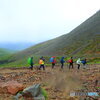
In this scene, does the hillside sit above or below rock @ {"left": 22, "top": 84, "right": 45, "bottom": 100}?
above

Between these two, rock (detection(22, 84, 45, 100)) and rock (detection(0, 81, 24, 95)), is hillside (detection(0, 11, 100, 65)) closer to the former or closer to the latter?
rock (detection(0, 81, 24, 95))

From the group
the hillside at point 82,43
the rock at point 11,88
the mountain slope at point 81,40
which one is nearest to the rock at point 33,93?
the rock at point 11,88

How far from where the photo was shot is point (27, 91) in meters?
11.0

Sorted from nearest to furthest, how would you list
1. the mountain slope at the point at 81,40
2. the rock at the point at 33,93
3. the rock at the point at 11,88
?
1. the rock at the point at 33,93
2. the rock at the point at 11,88
3. the mountain slope at the point at 81,40

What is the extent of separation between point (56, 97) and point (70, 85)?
2.06m

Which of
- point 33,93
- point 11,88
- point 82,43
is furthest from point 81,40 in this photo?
point 33,93

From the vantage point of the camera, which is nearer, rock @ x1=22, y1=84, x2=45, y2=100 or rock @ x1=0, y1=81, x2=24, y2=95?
rock @ x1=22, y1=84, x2=45, y2=100

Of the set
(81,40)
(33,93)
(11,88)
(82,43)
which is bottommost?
(33,93)

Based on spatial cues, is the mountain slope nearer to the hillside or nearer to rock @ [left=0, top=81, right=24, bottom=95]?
the hillside

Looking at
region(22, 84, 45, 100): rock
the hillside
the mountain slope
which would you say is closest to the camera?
region(22, 84, 45, 100): rock

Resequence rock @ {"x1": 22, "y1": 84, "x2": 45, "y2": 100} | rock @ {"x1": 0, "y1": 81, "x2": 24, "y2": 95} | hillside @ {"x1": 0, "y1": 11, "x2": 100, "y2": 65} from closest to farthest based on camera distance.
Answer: rock @ {"x1": 22, "y1": 84, "x2": 45, "y2": 100} < rock @ {"x1": 0, "y1": 81, "x2": 24, "y2": 95} < hillside @ {"x1": 0, "y1": 11, "x2": 100, "y2": 65}

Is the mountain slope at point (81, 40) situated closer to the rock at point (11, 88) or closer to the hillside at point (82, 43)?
the hillside at point (82, 43)

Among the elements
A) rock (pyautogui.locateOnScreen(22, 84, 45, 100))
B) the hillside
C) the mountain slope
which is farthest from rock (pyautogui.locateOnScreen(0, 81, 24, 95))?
the mountain slope

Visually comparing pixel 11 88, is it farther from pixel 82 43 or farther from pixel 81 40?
pixel 81 40
